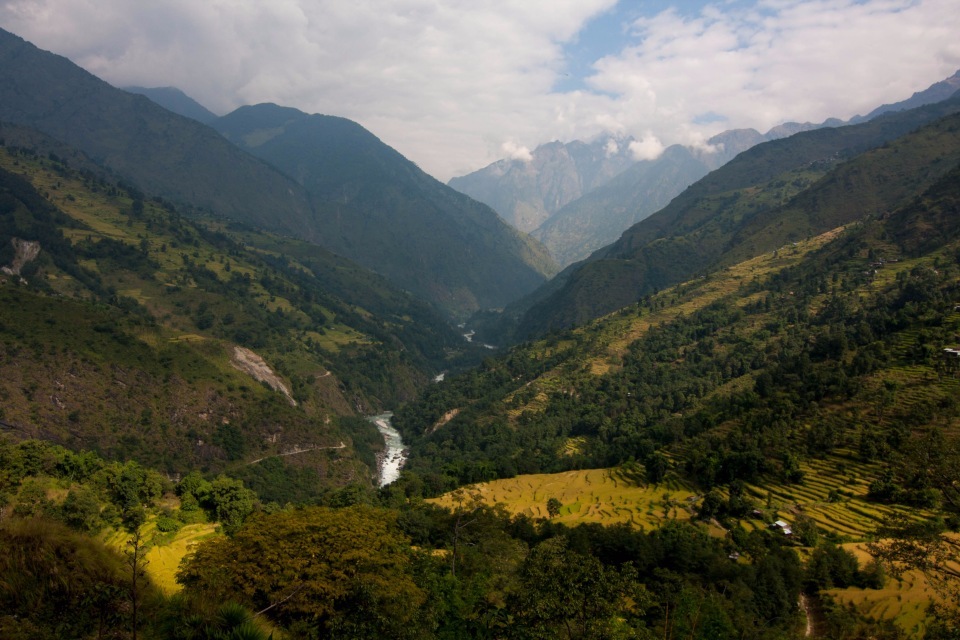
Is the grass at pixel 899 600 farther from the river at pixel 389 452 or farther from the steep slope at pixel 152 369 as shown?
the steep slope at pixel 152 369

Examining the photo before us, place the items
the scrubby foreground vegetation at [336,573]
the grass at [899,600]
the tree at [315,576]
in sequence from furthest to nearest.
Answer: the grass at [899,600], the tree at [315,576], the scrubby foreground vegetation at [336,573]

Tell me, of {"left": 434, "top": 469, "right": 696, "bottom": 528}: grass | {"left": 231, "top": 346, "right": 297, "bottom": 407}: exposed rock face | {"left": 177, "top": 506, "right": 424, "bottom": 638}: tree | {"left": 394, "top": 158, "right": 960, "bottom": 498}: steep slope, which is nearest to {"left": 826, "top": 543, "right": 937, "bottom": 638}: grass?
{"left": 394, "top": 158, "right": 960, "bottom": 498}: steep slope

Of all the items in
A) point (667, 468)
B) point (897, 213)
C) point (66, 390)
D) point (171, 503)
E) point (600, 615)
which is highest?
point (897, 213)

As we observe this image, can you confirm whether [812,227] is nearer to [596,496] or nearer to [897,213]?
[897,213]

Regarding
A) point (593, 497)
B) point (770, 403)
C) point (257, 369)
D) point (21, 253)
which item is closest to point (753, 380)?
point (770, 403)

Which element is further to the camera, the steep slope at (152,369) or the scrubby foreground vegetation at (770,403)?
the steep slope at (152,369)

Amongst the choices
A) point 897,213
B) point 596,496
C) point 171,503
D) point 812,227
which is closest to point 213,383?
point 171,503

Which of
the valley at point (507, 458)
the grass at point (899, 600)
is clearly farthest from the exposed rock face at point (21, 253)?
the grass at point (899, 600)

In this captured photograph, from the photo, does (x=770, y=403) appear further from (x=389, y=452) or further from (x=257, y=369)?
(x=257, y=369)
